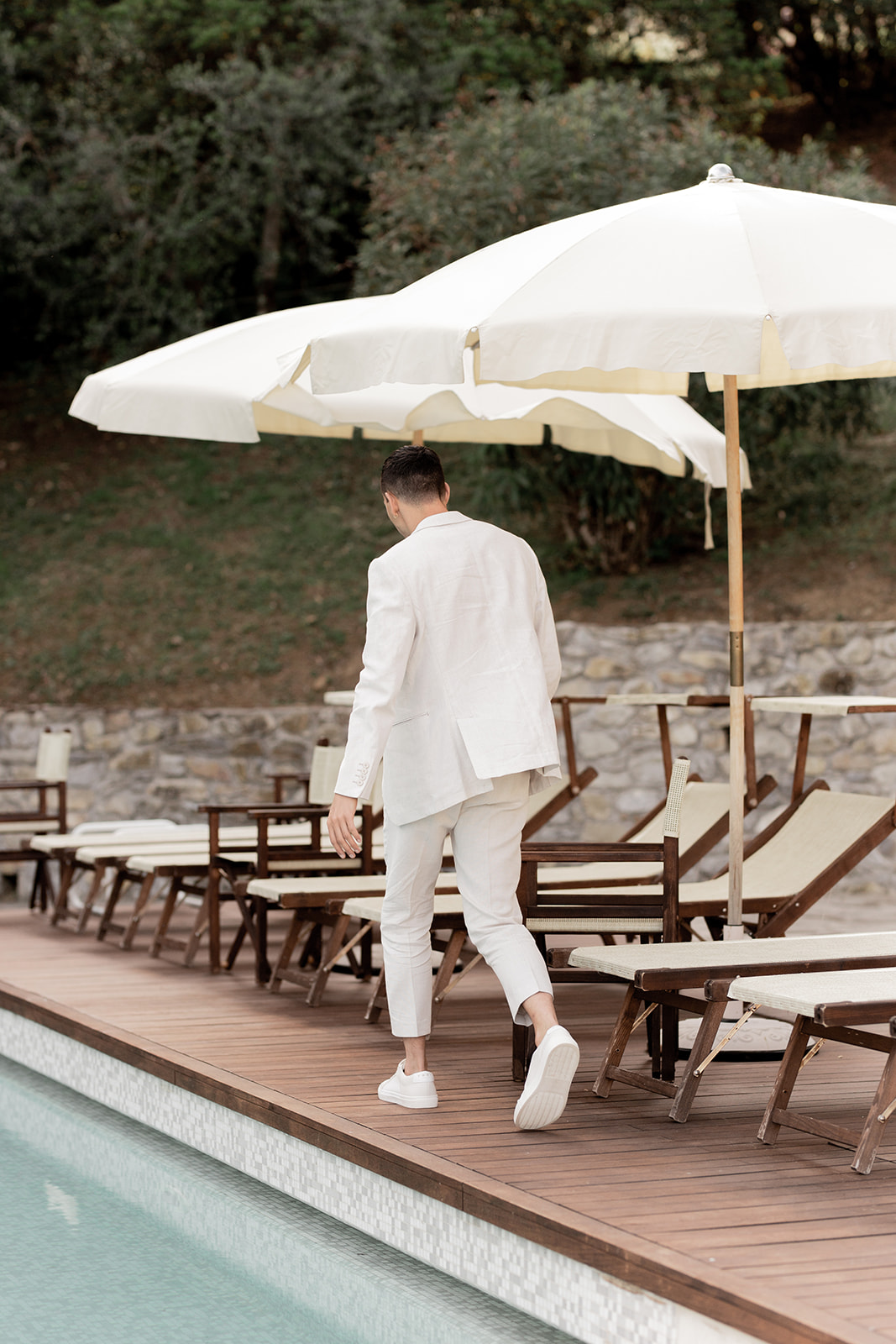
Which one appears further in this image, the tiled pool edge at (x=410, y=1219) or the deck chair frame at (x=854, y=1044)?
the deck chair frame at (x=854, y=1044)

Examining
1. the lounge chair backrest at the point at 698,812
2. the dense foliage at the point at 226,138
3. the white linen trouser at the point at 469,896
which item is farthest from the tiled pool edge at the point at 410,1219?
the dense foliage at the point at 226,138

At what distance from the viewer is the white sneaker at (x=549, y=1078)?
3.53 m

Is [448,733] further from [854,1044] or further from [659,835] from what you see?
[659,835]

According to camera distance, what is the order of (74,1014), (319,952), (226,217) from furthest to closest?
(226,217) < (319,952) < (74,1014)

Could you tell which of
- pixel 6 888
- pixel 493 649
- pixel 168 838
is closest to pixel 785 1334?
pixel 493 649

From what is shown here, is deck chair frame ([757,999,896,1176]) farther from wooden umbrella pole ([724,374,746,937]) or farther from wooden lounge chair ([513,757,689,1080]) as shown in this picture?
wooden umbrella pole ([724,374,746,937])

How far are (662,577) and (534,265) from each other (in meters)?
8.34

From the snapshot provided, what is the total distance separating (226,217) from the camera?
52.6 feet

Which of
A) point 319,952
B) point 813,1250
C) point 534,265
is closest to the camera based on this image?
point 813,1250

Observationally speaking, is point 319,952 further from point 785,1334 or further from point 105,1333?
point 785,1334

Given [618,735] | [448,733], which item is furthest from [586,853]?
[618,735]

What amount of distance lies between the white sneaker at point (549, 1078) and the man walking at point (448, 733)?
16 mm

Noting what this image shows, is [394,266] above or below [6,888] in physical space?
above

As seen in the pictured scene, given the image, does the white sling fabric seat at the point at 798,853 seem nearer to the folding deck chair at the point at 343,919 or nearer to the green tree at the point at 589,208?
the folding deck chair at the point at 343,919
